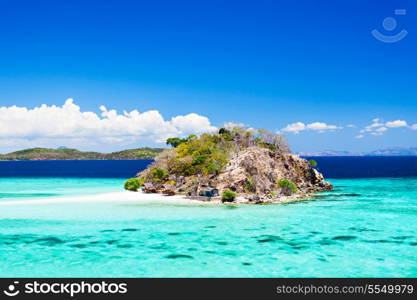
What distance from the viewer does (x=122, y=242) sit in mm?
20344

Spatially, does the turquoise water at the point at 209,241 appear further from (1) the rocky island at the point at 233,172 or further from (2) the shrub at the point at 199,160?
(2) the shrub at the point at 199,160

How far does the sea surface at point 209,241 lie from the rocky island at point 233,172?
20.6 feet

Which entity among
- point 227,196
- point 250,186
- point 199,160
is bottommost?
point 227,196

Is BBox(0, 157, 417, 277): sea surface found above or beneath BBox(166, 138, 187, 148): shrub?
beneath

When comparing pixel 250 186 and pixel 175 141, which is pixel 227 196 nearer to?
pixel 250 186

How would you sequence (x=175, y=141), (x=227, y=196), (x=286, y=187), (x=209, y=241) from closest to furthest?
(x=209, y=241)
(x=227, y=196)
(x=286, y=187)
(x=175, y=141)

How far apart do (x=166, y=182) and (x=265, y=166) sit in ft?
41.3

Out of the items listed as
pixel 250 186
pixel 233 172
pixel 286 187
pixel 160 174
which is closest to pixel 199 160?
pixel 160 174

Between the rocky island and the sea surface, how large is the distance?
6282mm

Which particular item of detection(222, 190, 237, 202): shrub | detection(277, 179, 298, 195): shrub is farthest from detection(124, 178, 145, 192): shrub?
detection(277, 179, 298, 195): shrub

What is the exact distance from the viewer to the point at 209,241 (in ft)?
67.2

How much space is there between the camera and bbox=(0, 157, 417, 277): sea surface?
16.0 metres

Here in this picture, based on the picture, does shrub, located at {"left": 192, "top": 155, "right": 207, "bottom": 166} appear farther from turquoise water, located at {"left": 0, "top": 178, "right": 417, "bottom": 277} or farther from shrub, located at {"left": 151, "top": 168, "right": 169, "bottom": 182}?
turquoise water, located at {"left": 0, "top": 178, "right": 417, "bottom": 277}

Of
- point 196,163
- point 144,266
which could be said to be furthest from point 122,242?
point 196,163
